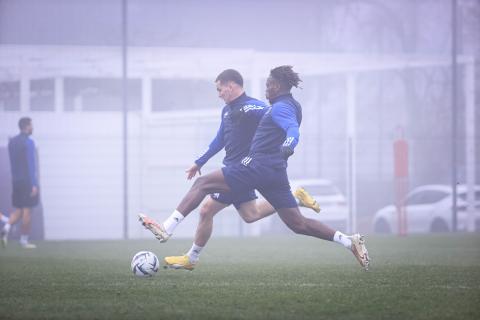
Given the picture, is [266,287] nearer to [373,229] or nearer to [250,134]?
[250,134]

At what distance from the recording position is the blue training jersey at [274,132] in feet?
27.0

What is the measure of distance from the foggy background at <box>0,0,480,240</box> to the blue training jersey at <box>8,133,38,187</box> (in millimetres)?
4460

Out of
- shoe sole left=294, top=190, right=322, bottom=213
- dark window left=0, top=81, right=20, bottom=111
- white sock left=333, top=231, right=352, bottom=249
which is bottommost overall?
white sock left=333, top=231, right=352, bottom=249

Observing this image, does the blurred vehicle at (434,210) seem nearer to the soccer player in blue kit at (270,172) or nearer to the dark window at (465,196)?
the dark window at (465,196)

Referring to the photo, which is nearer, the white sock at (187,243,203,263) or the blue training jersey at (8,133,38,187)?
the white sock at (187,243,203,263)

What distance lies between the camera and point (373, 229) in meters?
24.3

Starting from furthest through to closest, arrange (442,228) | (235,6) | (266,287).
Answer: (235,6)
(442,228)
(266,287)

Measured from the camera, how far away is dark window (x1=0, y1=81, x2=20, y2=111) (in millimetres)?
21775

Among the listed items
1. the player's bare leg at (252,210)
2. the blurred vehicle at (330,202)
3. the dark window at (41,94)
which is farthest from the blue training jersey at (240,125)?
the dark window at (41,94)

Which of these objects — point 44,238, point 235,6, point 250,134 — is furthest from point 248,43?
point 250,134

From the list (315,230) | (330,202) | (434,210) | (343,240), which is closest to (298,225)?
(315,230)

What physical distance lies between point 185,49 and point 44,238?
709cm

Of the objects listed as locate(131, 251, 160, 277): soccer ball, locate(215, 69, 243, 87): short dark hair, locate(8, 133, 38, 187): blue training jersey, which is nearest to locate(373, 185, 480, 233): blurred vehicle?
locate(8, 133, 38, 187): blue training jersey

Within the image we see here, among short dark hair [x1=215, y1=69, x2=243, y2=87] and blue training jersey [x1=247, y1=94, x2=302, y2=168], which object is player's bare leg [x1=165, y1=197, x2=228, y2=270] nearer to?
blue training jersey [x1=247, y1=94, x2=302, y2=168]
